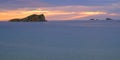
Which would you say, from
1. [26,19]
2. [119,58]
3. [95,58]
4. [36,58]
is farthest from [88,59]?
[26,19]

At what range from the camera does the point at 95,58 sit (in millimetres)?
25609

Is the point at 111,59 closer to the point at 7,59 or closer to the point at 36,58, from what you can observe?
the point at 36,58

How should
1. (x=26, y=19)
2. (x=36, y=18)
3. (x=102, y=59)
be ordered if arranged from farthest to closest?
(x=26, y=19) < (x=36, y=18) < (x=102, y=59)

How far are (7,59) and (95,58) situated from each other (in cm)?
761

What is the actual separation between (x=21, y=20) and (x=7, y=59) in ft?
528

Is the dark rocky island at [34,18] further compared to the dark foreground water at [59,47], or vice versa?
the dark rocky island at [34,18]

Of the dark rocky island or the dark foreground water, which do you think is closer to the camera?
the dark foreground water

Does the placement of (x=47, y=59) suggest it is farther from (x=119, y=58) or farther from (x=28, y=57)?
(x=119, y=58)

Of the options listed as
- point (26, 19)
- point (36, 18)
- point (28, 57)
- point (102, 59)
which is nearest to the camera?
point (102, 59)

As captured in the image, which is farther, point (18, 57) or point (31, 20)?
point (31, 20)

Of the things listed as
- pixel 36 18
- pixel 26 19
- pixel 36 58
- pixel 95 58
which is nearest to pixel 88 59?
pixel 95 58

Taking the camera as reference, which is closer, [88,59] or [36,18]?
[88,59]

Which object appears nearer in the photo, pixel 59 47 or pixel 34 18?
pixel 59 47

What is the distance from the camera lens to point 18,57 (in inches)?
1040
